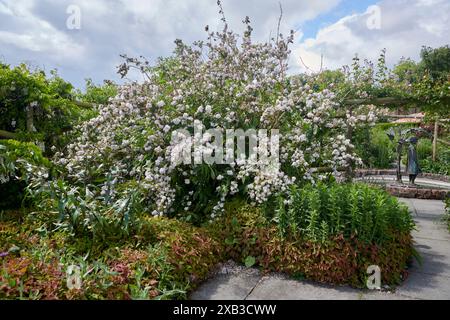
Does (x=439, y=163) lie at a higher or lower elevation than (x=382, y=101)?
lower

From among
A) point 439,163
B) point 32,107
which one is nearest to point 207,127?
point 32,107

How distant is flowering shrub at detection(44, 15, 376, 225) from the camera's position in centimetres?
375

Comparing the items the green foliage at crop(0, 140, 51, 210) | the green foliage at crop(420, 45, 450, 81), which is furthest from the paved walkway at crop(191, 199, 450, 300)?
the green foliage at crop(420, 45, 450, 81)

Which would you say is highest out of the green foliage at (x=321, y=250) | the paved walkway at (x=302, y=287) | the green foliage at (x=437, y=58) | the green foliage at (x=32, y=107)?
the green foliage at (x=437, y=58)

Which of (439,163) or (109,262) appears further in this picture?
(439,163)

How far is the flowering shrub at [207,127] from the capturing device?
3.75 metres

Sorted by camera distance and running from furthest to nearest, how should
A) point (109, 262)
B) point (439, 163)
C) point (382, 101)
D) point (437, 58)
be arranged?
point (437, 58)
point (439, 163)
point (382, 101)
point (109, 262)

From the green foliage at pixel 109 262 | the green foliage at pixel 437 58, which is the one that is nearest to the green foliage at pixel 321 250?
the green foliage at pixel 109 262

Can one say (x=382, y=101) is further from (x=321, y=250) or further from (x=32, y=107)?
(x=32, y=107)

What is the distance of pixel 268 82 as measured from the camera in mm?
4273

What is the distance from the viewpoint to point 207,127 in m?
3.98

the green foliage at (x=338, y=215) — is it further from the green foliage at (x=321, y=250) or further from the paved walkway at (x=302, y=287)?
the paved walkway at (x=302, y=287)
